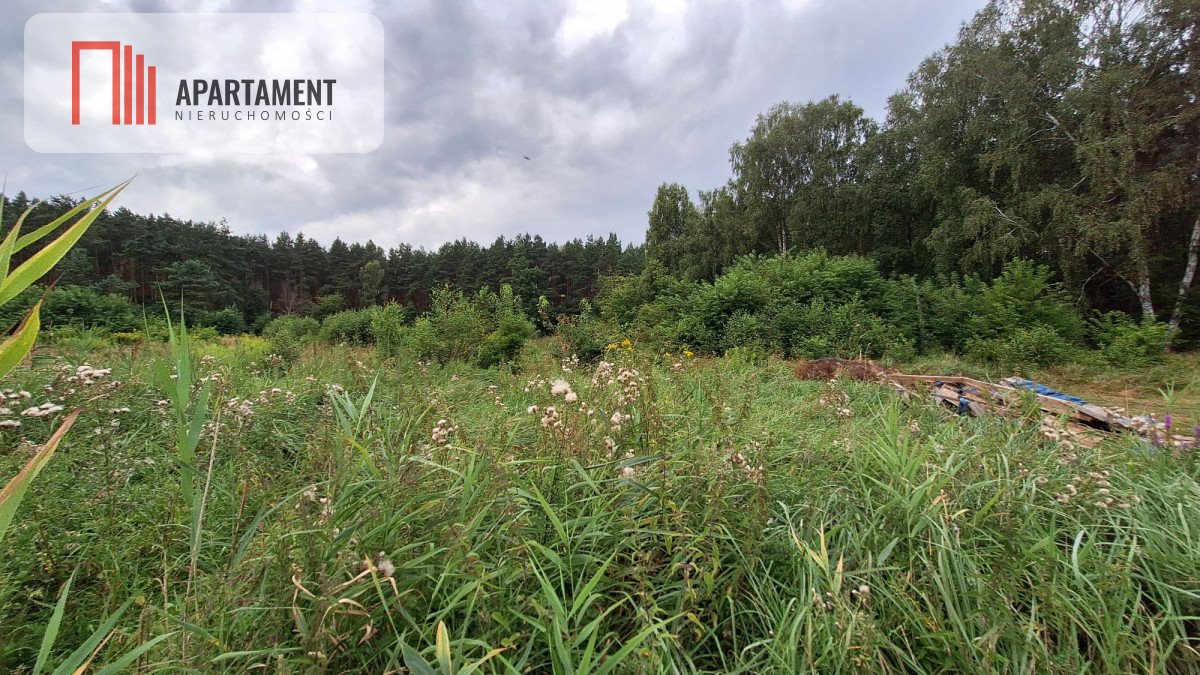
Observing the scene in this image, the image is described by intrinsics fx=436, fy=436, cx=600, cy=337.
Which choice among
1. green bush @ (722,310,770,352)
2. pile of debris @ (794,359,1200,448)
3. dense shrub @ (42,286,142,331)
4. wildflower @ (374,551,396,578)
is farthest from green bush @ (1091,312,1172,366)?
dense shrub @ (42,286,142,331)

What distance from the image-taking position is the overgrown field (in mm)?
1032

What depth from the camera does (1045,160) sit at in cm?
1178

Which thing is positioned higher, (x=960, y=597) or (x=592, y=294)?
(x=592, y=294)

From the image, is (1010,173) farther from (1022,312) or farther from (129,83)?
(129,83)

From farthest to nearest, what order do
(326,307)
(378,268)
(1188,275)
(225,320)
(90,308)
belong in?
(378,268) → (326,307) → (225,320) → (90,308) → (1188,275)

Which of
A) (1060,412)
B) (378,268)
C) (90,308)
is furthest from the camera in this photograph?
(378,268)

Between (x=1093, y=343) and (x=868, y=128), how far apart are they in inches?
482

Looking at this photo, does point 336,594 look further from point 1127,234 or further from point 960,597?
point 1127,234

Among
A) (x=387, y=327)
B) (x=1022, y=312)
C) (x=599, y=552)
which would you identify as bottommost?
(x=599, y=552)

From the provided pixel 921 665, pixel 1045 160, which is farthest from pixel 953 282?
pixel 921 665

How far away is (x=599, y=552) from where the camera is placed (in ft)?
4.35

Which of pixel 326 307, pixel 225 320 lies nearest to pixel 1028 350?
pixel 225 320

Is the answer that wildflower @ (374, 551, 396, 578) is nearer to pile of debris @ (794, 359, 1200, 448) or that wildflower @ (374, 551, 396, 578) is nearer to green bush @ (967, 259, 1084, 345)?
pile of debris @ (794, 359, 1200, 448)


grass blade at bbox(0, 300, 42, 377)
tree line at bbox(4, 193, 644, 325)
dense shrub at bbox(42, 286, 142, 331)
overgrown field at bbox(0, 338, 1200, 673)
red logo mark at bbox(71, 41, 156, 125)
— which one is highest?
tree line at bbox(4, 193, 644, 325)
